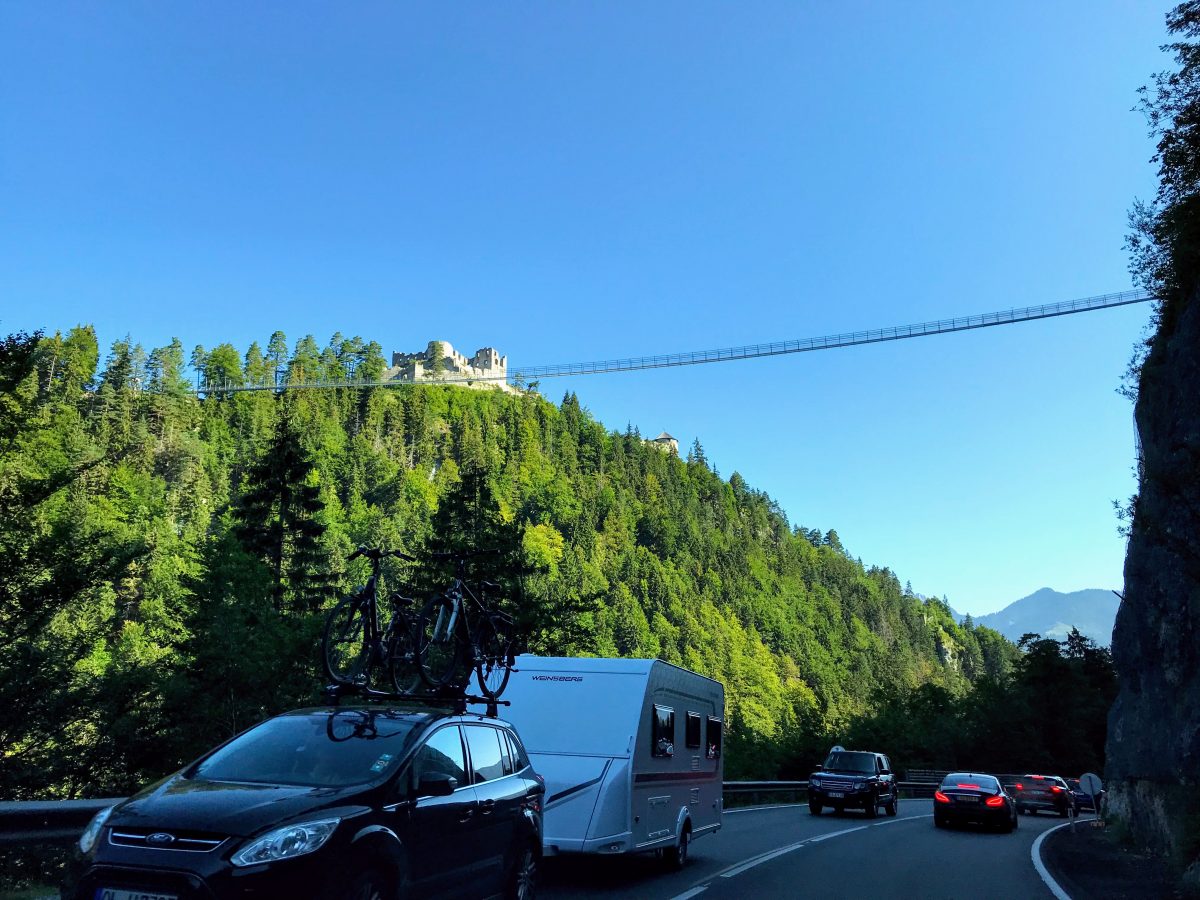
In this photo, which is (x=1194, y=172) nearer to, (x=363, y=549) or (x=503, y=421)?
(x=363, y=549)

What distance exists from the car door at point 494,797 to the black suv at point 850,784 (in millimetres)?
20605

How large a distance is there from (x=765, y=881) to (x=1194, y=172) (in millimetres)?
22963

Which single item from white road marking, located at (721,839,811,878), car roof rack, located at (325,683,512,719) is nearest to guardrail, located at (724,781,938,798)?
white road marking, located at (721,839,811,878)

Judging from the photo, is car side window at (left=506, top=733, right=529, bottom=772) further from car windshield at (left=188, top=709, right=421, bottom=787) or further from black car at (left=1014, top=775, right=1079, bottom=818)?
black car at (left=1014, top=775, right=1079, bottom=818)

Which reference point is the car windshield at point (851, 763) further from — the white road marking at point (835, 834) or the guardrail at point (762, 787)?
the white road marking at point (835, 834)

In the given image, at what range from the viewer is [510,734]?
878 centimetres

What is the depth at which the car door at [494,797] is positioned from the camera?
7.41 metres

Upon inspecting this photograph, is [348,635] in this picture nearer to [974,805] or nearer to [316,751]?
[316,751]

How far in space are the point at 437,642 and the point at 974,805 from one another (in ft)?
64.2

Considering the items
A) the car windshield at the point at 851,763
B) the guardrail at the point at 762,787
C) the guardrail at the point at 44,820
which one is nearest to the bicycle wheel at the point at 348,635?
the guardrail at the point at 44,820

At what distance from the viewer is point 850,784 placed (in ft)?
86.7

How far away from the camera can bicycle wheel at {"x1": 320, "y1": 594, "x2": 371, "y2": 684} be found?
337 inches

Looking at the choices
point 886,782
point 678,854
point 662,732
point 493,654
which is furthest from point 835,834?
point 493,654

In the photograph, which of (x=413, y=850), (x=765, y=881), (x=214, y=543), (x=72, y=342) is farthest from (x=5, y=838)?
(x=72, y=342)
